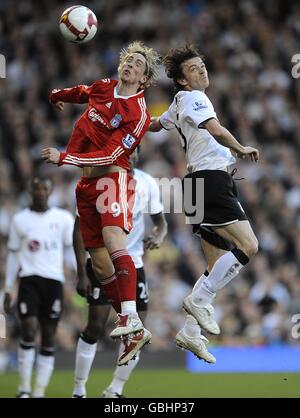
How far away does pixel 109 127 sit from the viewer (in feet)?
27.5

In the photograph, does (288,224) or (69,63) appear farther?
(69,63)

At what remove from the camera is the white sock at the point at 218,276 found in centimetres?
820

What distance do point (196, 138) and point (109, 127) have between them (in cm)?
75

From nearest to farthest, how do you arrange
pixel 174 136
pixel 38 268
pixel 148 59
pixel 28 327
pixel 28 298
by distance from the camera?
pixel 148 59, pixel 28 327, pixel 28 298, pixel 38 268, pixel 174 136

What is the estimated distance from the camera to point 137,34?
1998cm

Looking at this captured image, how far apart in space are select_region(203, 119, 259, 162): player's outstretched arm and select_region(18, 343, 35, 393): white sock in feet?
13.1

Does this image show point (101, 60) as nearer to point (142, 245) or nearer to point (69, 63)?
point (69, 63)

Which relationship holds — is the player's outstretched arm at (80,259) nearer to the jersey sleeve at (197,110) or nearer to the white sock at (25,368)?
the white sock at (25,368)

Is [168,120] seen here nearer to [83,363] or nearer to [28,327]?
[83,363]

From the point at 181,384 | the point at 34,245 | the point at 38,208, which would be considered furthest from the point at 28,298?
the point at 181,384

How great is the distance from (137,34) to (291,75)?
3.33 meters

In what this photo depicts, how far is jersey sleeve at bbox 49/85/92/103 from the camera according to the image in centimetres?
867

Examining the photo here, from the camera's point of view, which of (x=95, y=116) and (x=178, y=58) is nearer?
(x=95, y=116)

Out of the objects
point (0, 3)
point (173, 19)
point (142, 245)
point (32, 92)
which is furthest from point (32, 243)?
point (0, 3)
